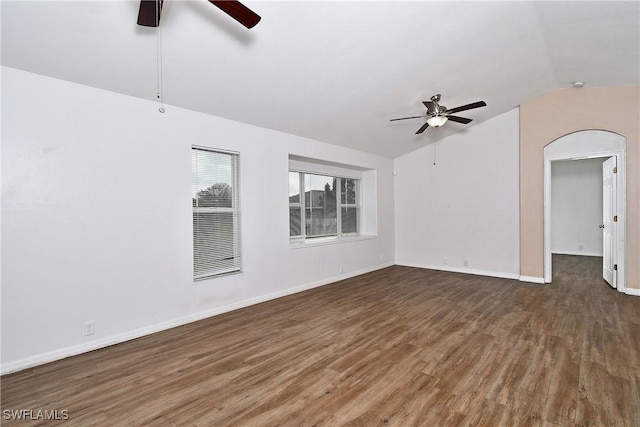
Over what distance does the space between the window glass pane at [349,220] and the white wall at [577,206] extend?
526 cm

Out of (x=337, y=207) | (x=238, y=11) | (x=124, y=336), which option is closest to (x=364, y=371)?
(x=124, y=336)

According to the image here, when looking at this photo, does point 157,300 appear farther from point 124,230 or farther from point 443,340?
point 443,340

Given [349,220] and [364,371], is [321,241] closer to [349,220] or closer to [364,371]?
[349,220]

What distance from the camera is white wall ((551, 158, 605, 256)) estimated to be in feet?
25.8

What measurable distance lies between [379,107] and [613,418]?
159 inches

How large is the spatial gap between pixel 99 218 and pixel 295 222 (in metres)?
3.15

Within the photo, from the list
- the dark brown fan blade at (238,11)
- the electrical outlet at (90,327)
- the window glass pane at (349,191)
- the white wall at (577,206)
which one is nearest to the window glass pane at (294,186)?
the window glass pane at (349,191)

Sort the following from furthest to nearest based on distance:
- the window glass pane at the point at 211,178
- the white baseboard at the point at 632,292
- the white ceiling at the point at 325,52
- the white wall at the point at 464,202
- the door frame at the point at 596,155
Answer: the white wall at the point at 464,202 → the door frame at the point at 596,155 → the white baseboard at the point at 632,292 → the window glass pane at the point at 211,178 → the white ceiling at the point at 325,52

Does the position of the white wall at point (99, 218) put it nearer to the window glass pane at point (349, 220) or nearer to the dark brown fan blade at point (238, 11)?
the dark brown fan blade at point (238, 11)

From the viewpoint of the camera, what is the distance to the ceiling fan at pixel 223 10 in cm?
172

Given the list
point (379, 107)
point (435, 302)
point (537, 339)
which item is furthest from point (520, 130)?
point (537, 339)

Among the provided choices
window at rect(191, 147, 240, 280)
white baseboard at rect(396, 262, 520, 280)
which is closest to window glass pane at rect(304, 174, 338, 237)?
window at rect(191, 147, 240, 280)

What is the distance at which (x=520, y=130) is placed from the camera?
5.62m

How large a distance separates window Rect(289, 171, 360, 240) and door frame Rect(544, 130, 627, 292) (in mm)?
3512
